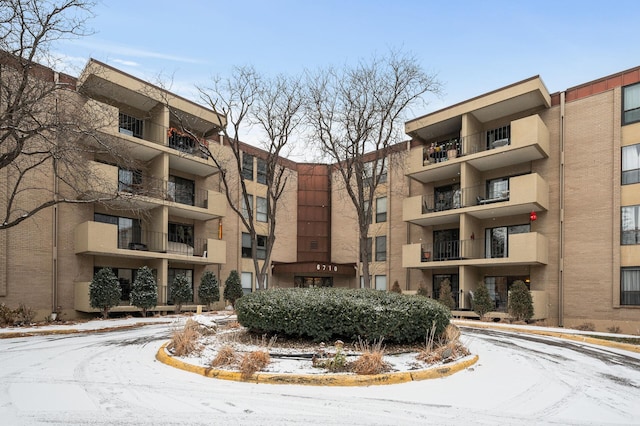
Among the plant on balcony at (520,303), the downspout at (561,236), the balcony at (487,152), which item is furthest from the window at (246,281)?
the downspout at (561,236)

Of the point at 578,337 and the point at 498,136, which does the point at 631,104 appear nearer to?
the point at 498,136

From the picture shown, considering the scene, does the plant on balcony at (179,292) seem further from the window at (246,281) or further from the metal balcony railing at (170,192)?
the window at (246,281)

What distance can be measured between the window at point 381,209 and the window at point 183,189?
13494mm

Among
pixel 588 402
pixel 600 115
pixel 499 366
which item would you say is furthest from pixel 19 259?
pixel 600 115

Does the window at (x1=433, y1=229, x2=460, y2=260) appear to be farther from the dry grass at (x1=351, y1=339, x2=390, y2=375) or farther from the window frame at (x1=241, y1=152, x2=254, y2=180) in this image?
the dry grass at (x1=351, y1=339, x2=390, y2=375)

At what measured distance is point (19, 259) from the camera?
20.2m

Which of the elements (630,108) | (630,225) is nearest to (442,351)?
(630,225)

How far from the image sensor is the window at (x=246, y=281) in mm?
32500

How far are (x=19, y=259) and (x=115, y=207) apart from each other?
529 cm

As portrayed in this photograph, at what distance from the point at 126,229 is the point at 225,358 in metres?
19.3

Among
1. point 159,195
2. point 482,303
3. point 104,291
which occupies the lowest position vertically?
point 482,303

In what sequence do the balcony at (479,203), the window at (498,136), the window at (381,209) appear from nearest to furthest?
the balcony at (479,203), the window at (498,136), the window at (381,209)

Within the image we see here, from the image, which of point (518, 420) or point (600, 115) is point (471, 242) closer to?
point (600, 115)

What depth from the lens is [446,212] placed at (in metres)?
27.1
